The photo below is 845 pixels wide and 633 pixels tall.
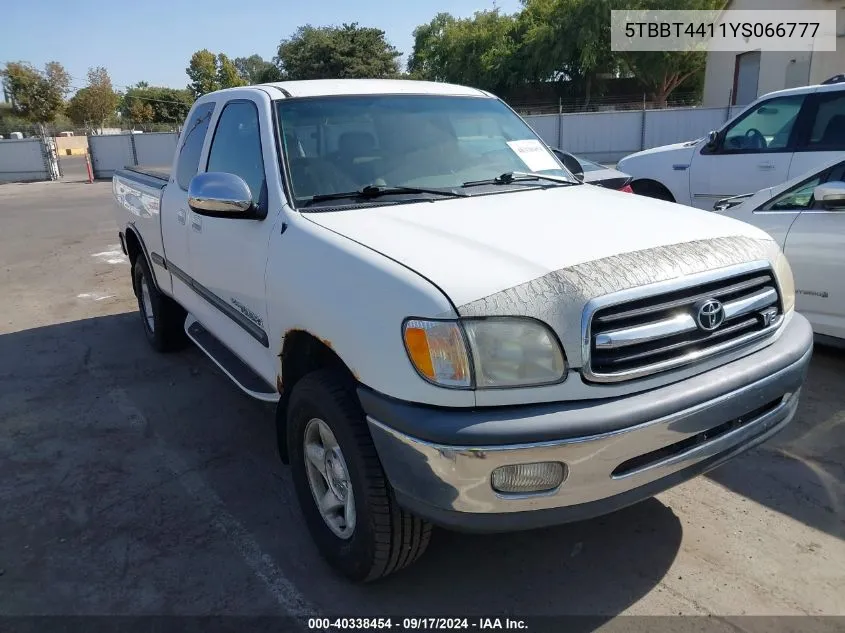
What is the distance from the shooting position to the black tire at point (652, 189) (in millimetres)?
7820

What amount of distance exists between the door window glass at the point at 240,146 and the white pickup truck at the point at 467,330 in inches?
1.5

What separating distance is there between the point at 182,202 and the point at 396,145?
1.64 metres

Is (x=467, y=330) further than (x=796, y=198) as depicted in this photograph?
No

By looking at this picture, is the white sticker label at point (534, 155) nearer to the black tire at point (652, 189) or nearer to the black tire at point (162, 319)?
A: the black tire at point (162, 319)

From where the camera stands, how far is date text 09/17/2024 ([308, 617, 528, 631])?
8.21 feet

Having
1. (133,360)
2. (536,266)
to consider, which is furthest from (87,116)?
(536,266)

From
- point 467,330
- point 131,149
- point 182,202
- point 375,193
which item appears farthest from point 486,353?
point 131,149

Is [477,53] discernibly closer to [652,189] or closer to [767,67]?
[767,67]

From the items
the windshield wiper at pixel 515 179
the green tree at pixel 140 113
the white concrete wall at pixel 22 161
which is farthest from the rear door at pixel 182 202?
the green tree at pixel 140 113

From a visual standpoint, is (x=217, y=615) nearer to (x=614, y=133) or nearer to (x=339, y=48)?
(x=614, y=133)

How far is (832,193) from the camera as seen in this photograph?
4160 millimetres

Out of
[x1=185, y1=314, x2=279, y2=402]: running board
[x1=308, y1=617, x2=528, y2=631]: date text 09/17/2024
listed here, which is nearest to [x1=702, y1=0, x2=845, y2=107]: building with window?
[x1=185, y1=314, x2=279, y2=402]: running board

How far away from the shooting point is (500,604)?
260 cm

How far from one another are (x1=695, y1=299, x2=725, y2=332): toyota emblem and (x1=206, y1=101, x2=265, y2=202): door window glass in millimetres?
2003
